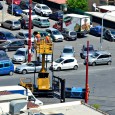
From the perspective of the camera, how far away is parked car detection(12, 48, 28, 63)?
5547 centimetres

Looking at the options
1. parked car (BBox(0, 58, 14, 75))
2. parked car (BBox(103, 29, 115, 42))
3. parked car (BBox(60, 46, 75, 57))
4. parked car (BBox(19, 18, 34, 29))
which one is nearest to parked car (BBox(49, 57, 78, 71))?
parked car (BBox(60, 46, 75, 57))

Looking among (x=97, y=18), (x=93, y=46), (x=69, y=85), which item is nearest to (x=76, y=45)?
(x=93, y=46)

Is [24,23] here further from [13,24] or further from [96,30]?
[96,30]

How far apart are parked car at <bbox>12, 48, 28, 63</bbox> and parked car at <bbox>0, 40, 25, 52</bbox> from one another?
3505 mm

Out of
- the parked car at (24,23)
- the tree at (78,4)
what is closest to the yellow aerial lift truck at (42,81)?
the parked car at (24,23)

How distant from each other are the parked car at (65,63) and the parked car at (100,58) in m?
2.38

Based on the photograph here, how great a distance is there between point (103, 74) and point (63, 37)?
45.9 feet

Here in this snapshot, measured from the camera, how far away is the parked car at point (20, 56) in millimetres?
55469

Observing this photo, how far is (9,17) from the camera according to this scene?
75.3m

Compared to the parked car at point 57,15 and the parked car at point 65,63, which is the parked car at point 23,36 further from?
the parked car at point 57,15

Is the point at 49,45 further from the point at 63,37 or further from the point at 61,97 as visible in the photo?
the point at 63,37

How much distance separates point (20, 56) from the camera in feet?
183

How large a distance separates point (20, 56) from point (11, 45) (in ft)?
15.4

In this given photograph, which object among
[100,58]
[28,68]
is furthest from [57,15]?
[28,68]
